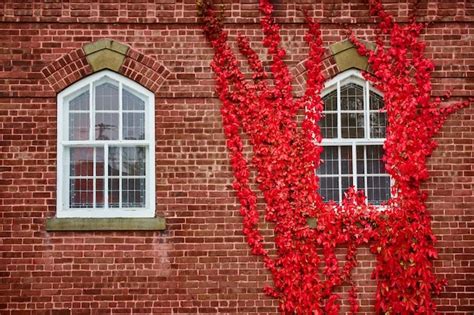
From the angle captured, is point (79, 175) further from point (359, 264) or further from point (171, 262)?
point (359, 264)

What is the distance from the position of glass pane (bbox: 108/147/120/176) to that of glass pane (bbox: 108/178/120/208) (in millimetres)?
103

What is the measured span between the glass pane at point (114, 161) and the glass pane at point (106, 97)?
24.6 inches

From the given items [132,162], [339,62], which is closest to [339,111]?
[339,62]

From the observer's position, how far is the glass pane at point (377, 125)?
8.65 m

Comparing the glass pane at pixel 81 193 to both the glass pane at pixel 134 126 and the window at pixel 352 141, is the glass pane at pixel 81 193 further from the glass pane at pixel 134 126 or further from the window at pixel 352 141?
the window at pixel 352 141

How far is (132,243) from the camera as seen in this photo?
27.2 feet

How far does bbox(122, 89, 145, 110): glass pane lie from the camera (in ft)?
28.2

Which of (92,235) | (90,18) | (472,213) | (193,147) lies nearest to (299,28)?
(193,147)

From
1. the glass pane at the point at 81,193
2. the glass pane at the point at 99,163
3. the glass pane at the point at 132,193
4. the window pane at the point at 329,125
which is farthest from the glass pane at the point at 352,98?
the glass pane at the point at 81,193

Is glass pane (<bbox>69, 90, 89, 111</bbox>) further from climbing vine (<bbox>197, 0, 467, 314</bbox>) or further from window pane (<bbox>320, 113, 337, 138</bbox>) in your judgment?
window pane (<bbox>320, 113, 337, 138</bbox>)

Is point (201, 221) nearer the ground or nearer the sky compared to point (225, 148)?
nearer the ground

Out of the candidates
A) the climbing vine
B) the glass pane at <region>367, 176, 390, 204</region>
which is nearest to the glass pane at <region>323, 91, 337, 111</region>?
the climbing vine

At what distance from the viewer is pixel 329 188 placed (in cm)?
859

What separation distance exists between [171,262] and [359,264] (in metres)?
2.71
